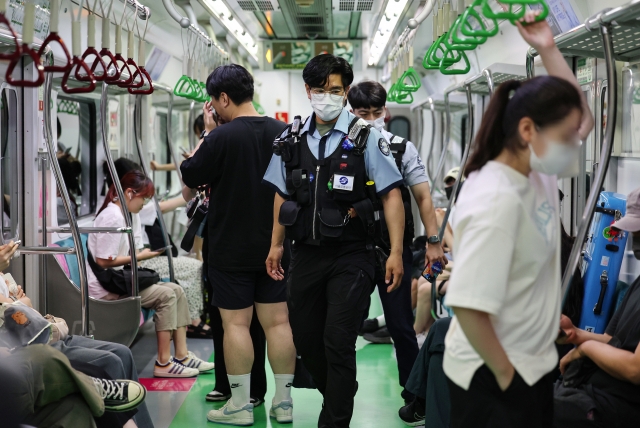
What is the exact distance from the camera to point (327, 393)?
3.51 metres

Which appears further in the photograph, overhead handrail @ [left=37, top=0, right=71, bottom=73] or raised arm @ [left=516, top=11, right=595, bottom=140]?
overhead handrail @ [left=37, top=0, right=71, bottom=73]

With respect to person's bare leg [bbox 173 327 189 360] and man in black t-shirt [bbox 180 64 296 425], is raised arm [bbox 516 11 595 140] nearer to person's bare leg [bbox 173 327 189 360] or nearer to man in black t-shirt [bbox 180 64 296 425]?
man in black t-shirt [bbox 180 64 296 425]

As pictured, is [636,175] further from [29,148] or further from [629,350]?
[29,148]

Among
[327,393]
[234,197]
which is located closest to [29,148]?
[234,197]

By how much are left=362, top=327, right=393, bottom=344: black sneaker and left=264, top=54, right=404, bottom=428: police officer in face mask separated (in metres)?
2.63

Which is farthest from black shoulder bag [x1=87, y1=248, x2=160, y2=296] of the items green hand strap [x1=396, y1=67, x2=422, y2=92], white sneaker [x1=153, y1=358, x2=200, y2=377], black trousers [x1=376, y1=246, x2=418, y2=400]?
green hand strap [x1=396, y1=67, x2=422, y2=92]

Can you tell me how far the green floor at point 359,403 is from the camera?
4.32m

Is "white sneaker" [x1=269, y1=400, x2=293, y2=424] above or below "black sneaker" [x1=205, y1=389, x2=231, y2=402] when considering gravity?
above

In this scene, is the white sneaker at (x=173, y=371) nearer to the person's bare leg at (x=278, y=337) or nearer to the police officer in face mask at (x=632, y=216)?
the person's bare leg at (x=278, y=337)

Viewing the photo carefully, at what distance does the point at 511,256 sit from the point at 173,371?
3795 millimetres

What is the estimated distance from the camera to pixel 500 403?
2.03m

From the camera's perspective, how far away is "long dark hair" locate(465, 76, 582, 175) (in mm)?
1907

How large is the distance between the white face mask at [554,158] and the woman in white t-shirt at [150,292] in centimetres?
376

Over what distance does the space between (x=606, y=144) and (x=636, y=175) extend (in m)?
1.88
